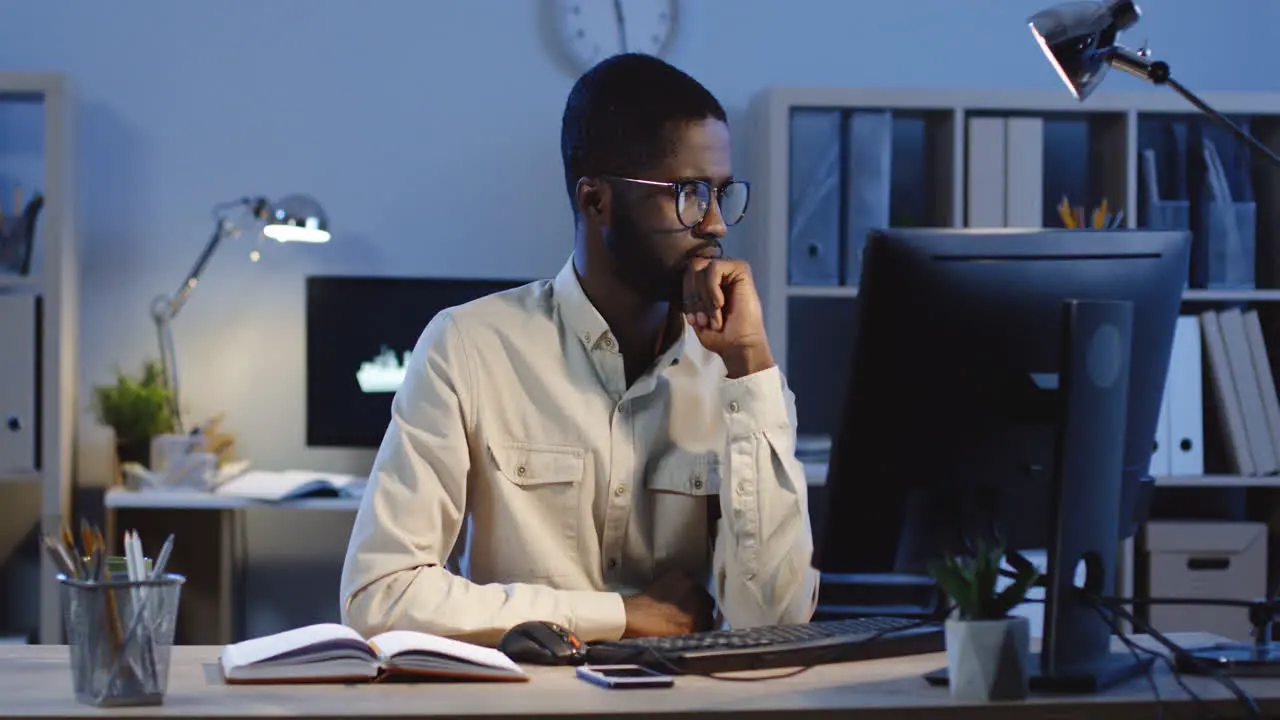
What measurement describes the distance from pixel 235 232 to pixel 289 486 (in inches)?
26.0

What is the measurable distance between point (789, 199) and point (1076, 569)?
2.05 m

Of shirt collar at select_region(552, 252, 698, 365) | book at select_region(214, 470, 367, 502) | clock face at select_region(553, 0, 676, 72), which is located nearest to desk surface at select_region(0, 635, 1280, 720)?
shirt collar at select_region(552, 252, 698, 365)

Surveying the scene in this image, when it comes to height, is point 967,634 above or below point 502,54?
A: below

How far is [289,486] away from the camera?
311cm

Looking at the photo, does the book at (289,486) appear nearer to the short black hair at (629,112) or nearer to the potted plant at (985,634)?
the short black hair at (629,112)

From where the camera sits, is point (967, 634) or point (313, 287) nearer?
point (967, 634)

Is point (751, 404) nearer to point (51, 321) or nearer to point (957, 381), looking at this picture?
point (957, 381)

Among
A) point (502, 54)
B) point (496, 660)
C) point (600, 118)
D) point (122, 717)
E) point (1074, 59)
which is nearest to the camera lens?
point (122, 717)

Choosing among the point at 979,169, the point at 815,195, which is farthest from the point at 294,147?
the point at 979,169

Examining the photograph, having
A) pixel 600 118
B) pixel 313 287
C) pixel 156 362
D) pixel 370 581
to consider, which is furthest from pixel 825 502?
pixel 156 362

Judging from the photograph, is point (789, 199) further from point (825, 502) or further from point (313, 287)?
point (825, 502)

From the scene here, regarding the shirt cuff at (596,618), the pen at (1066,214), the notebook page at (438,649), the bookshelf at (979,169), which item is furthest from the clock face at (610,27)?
the notebook page at (438,649)

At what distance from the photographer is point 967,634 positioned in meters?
1.18

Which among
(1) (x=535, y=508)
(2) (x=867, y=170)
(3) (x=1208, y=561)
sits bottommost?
(3) (x=1208, y=561)
